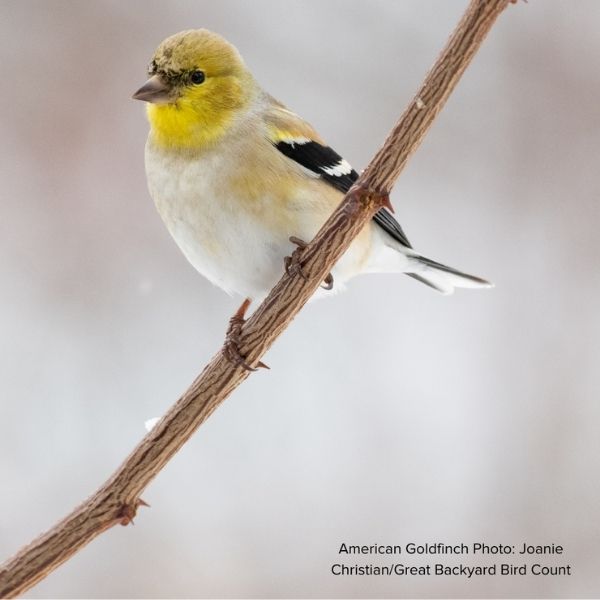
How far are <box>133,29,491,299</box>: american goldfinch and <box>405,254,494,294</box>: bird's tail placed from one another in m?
0.62

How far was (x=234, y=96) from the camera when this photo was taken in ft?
8.72

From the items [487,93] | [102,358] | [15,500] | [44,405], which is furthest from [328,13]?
[15,500]

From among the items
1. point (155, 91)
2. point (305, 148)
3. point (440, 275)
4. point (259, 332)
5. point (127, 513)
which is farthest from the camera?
point (440, 275)

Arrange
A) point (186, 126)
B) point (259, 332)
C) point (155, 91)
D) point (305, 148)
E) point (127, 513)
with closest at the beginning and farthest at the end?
point (127, 513) → point (259, 332) → point (155, 91) → point (186, 126) → point (305, 148)

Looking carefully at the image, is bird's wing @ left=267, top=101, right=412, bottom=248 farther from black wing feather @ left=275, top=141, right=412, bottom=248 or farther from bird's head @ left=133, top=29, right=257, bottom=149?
bird's head @ left=133, top=29, right=257, bottom=149

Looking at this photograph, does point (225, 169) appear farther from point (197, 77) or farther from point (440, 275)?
point (440, 275)

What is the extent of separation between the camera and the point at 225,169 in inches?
97.8

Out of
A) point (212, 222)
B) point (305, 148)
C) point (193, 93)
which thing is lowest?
point (212, 222)

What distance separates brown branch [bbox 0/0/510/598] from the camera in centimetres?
160

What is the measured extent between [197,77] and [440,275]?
49.4 inches

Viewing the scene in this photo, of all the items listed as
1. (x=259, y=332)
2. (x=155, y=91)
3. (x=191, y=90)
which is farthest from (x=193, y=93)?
(x=259, y=332)

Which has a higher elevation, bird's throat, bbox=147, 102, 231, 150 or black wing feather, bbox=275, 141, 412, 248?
black wing feather, bbox=275, 141, 412, 248

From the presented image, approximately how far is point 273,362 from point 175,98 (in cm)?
218

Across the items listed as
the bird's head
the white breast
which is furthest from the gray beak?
the white breast
